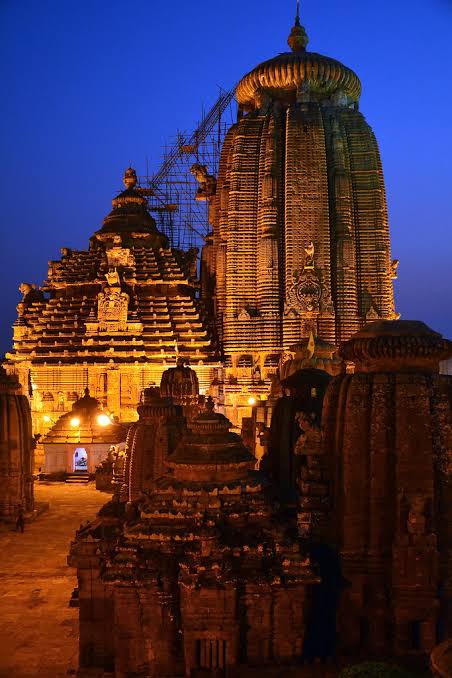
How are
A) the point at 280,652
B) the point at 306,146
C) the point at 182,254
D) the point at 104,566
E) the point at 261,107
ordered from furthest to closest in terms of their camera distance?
the point at 182,254 < the point at 261,107 < the point at 306,146 < the point at 104,566 < the point at 280,652

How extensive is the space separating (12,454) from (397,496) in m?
14.5

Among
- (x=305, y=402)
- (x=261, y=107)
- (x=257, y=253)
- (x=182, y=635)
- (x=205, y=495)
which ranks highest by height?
(x=261, y=107)

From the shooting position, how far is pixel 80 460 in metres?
30.3

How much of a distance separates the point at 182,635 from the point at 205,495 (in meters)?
1.86

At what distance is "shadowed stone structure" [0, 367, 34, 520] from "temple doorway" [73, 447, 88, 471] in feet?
27.1

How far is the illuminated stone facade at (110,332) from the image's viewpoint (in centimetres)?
3700

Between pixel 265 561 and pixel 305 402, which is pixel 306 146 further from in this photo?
pixel 265 561

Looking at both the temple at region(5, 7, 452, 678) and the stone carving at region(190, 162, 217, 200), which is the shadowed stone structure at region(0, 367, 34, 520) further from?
the stone carving at region(190, 162, 217, 200)

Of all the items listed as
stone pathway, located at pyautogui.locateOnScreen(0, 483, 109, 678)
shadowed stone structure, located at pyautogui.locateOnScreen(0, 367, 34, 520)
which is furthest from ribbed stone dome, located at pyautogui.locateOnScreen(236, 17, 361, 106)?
stone pathway, located at pyautogui.locateOnScreen(0, 483, 109, 678)

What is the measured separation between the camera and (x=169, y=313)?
126ft

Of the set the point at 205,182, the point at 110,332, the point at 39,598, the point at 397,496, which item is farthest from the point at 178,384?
the point at 205,182

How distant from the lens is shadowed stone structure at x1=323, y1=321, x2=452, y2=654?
9.42 meters

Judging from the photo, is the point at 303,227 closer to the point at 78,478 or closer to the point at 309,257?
the point at 309,257

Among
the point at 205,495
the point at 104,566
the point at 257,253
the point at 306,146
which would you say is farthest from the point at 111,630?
the point at 306,146
